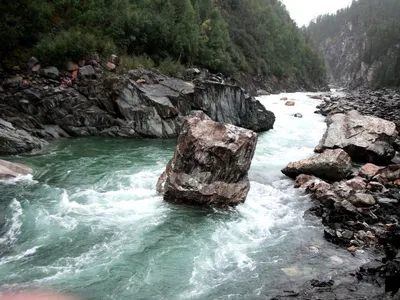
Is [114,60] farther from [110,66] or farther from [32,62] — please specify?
[32,62]

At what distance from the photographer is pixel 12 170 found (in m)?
15.3

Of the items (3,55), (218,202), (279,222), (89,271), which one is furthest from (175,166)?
(3,55)

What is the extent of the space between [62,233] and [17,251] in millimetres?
1410

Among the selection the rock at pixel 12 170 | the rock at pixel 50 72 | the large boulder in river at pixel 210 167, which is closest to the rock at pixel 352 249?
the large boulder in river at pixel 210 167

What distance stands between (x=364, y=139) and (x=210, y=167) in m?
12.1

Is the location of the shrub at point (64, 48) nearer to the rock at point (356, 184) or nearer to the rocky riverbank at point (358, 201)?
the rocky riverbank at point (358, 201)

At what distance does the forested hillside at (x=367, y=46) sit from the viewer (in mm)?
91375

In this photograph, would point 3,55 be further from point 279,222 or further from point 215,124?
point 279,222

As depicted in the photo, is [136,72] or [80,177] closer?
[80,177]

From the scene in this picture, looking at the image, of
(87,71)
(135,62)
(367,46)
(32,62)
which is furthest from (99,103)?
(367,46)

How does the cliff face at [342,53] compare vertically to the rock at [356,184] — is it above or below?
above

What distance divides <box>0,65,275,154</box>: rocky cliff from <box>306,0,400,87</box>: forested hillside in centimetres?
7245

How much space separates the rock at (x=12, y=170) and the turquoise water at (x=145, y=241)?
405mm

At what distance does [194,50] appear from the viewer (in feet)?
125
